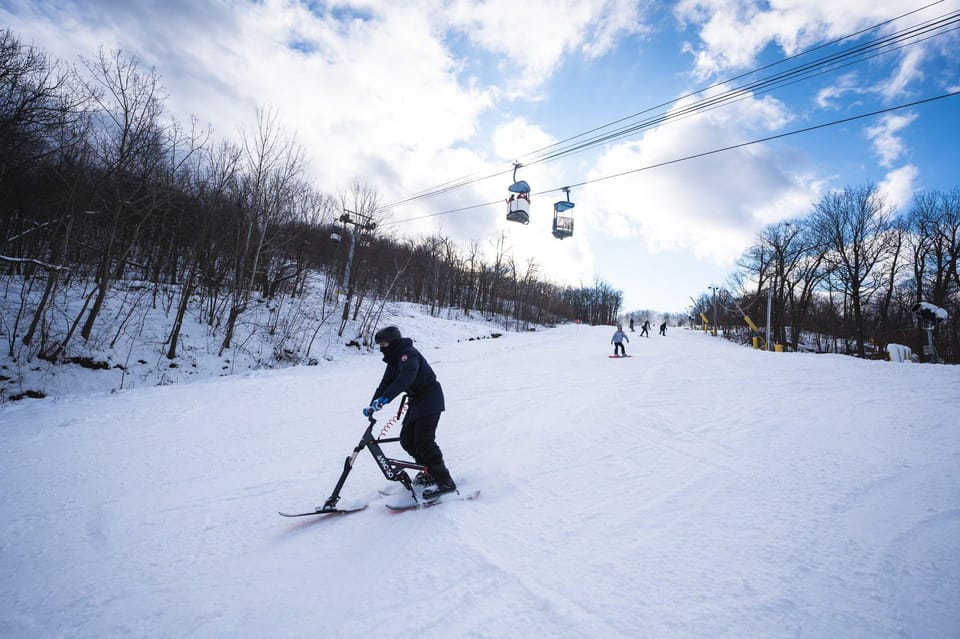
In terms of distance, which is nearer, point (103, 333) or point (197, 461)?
point (197, 461)

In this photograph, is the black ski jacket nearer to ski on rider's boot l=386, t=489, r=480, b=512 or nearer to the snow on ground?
ski on rider's boot l=386, t=489, r=480, b=512

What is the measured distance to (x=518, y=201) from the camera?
40.6ft

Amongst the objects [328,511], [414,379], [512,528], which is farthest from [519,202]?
[328,511]

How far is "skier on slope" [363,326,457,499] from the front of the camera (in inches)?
165

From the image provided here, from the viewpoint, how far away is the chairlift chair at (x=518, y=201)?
479 inches

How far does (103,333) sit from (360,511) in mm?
14811

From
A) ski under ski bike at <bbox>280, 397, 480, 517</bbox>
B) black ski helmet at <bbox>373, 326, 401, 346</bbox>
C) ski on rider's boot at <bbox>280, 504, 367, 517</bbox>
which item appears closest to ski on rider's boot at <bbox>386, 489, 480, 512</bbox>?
ski under ski bike at <bbox>280, 397, 480, 517</bbox>

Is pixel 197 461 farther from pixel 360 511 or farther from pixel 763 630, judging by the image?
pixel 763 630

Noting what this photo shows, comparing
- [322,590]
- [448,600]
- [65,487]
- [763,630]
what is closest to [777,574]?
[763,630]

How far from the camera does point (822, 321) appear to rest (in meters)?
37.3

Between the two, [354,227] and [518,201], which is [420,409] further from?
[354,227]

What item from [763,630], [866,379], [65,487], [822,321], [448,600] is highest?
[822,321]

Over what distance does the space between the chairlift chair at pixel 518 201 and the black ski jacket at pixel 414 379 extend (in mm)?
9278

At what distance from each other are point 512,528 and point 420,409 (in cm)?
166
